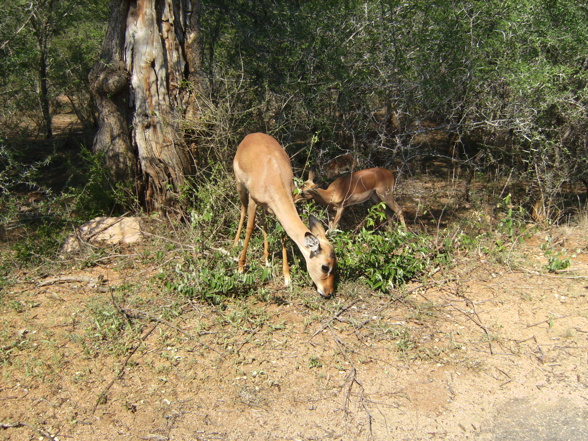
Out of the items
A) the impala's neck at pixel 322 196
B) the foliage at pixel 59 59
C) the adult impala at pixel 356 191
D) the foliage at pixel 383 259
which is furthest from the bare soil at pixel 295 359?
the foliage at pixel 59 59

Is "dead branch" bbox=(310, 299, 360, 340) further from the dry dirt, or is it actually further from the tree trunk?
the tree trunk

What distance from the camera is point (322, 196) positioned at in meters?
7.82

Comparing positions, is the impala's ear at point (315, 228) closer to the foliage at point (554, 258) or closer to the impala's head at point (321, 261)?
the impala's head at point (321, 261)

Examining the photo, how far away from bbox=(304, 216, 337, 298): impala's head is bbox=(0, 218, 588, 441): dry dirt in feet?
0.71

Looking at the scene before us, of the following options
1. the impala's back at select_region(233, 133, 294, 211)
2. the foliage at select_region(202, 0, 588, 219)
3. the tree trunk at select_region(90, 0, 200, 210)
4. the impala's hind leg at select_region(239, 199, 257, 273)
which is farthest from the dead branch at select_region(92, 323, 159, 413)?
the foliage at select_region(202, 0, 588, 219)

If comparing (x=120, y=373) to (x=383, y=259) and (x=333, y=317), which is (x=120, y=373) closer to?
(x=333, y=317)

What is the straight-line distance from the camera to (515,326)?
5418 millimetres

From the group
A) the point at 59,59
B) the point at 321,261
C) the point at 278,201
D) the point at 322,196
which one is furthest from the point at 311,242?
the point at 59,59

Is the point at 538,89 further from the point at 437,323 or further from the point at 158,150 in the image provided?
the point at 158,150

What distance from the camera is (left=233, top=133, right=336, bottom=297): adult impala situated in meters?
5.49

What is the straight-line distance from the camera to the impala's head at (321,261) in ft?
17.9

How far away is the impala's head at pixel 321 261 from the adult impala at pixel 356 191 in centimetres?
198

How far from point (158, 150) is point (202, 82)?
3.92ft

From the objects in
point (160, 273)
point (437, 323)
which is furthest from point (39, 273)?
point (437, 323)
